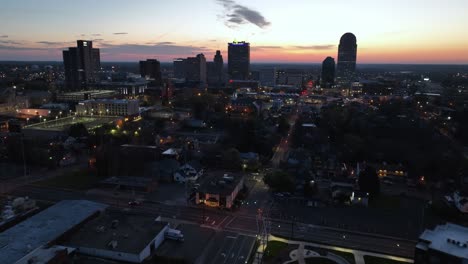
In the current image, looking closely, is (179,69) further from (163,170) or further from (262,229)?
(262,229)

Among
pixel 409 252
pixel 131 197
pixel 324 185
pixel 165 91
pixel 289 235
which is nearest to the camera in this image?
pixel 409 252

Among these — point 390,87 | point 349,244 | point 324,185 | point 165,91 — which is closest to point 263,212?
point 349,244

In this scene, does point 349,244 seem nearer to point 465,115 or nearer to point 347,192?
point 347,192

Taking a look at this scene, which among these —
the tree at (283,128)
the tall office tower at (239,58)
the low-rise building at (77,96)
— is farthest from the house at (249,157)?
the tall office tower at (239,58)

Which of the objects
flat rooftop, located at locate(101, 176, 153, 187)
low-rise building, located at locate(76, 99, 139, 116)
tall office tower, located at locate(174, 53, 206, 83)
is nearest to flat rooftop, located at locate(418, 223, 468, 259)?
flat rooftop, located at locate(101, 176, 153, 187)

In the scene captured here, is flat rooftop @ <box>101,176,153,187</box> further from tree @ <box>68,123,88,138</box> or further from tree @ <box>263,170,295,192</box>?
tree @ <box>68,123,88,138</box>

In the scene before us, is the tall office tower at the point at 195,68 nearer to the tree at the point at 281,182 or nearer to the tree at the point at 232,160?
the tree at the point at 232,160
